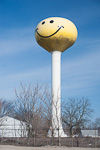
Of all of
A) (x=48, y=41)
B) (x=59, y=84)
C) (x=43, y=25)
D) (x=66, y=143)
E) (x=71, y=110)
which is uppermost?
(x=43, y=25)

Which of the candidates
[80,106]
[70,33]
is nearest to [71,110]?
[80,106]

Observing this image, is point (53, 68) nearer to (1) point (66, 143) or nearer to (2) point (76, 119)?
(1) point (66, 143)

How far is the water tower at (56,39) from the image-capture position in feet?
70.3

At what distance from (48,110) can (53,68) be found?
237 inches

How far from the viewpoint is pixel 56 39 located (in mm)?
21703

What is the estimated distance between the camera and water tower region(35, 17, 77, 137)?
2142 centimetres

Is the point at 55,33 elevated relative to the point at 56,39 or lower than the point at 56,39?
elevated

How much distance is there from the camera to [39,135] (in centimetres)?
2233

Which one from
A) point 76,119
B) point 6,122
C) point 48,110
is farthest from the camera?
point 76,119

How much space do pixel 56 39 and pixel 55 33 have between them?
612 millimetres

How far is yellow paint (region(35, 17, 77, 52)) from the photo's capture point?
21422mm

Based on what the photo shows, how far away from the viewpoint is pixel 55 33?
21375 millimetres

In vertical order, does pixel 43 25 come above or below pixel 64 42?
above

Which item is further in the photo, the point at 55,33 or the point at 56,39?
the point at 56,39
